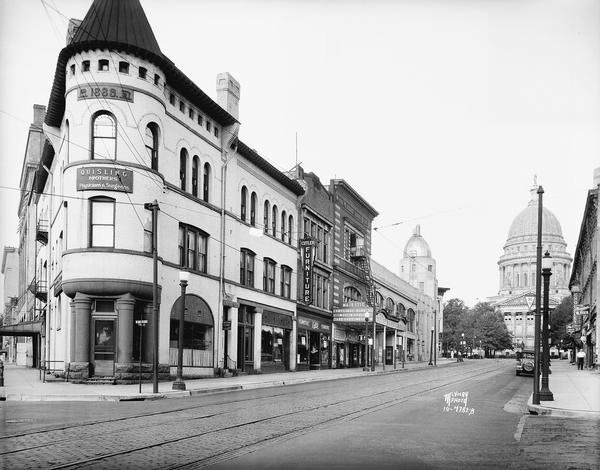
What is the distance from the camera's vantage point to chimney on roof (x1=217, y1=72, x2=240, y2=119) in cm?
4078

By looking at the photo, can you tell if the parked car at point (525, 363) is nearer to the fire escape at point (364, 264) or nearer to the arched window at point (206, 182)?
the fire escape at point (364, 264)

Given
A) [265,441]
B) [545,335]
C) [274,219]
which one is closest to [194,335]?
[274,219]

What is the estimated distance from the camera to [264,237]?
145 ft

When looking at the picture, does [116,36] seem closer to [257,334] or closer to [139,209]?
[139,209]

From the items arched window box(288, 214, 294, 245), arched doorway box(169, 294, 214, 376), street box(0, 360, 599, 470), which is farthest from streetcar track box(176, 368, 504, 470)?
arched window box(288, 214, 294, 245)

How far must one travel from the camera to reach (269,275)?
4525cm

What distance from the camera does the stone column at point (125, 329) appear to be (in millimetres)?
29406

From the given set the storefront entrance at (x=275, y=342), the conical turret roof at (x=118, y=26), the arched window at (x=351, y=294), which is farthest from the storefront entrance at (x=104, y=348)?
the arched window at (x=351, y=294)

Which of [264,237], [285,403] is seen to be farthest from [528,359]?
[285,403]

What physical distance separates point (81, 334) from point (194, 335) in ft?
22.7

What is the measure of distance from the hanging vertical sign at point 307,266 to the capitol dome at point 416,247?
6424 cm

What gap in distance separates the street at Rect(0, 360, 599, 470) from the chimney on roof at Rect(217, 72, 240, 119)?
2207 cm

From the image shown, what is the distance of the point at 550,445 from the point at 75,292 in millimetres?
21238

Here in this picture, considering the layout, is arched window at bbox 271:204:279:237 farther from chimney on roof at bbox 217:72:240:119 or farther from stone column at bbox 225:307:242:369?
stone column at bbox 225:307:242:369
